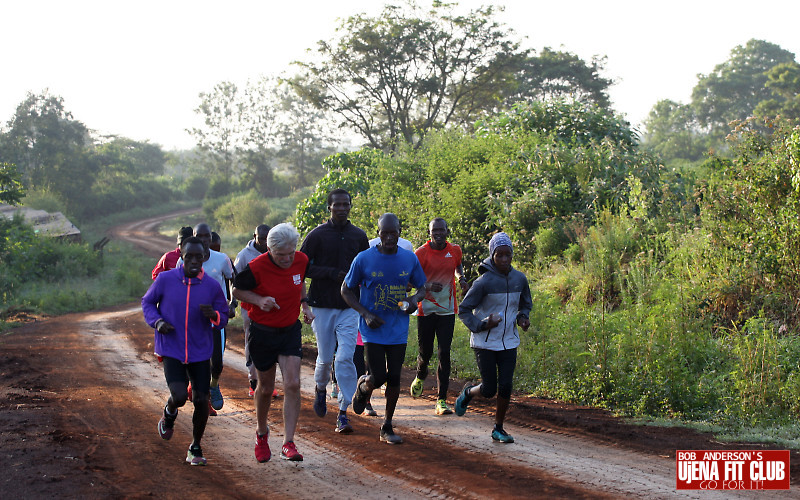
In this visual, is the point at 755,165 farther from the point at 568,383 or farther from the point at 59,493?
the point at 59,493

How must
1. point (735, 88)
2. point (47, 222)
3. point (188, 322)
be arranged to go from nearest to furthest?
point (188, 322)
point (47, 222)
point (735, 88)

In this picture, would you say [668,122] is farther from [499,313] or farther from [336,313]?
[499,313]

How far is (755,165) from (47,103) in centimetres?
5220

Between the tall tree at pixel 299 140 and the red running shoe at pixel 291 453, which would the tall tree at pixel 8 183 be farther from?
the tall tree at pixel 299 140

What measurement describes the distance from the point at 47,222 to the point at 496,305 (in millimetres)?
37268

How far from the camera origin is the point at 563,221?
14562 millimetres

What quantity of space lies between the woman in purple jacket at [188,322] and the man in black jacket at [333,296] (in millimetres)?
1616

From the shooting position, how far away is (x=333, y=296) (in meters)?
7.48

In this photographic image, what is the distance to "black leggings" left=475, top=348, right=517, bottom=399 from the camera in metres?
6.68

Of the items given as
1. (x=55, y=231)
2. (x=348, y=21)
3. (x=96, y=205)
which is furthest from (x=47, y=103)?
(x=348, y=21)

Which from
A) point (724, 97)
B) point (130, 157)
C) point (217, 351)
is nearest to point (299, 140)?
point (130, 157)

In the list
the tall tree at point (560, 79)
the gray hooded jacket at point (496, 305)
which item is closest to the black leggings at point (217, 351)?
the gray hooded jacket at point (496, 305)

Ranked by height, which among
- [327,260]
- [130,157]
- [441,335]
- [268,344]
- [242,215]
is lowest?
[441,335]

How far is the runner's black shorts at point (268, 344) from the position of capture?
19.8 feet
